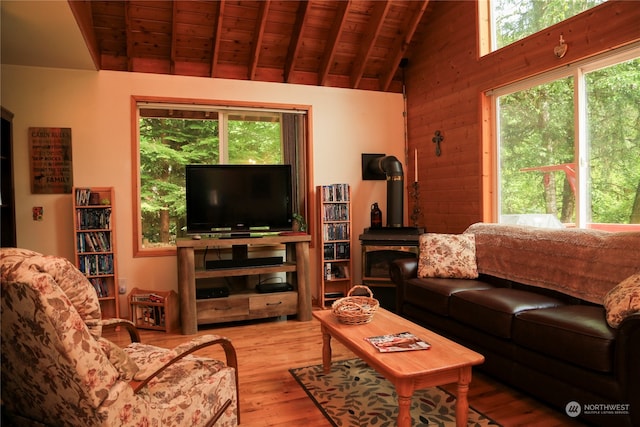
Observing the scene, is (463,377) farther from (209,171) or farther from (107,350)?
(209,171)

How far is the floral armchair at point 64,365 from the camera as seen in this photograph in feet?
4.11

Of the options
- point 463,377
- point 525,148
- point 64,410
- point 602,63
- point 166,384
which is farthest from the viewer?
point 525,148

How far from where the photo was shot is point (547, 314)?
238 centimetres

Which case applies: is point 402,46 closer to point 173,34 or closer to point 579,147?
point 579,147

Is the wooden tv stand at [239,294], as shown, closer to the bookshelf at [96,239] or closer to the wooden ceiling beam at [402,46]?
the bookshelf at [96,239]

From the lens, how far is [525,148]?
13.1 ft

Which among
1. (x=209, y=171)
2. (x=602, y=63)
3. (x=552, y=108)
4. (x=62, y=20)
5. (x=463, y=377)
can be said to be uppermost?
(x=62, y=20)

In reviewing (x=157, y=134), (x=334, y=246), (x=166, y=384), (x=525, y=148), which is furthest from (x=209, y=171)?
(x=525, y=148)

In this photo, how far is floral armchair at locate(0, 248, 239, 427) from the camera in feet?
4.11

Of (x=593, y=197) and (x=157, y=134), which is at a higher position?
(x=157, y=134)

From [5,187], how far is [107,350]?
3.16 metres

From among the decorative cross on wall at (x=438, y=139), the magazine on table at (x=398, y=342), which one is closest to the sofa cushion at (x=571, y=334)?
the magazine on table at (x=398, y=342)

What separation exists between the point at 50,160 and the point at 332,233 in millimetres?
3016

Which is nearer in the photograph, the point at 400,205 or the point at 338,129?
the point at 400,205
